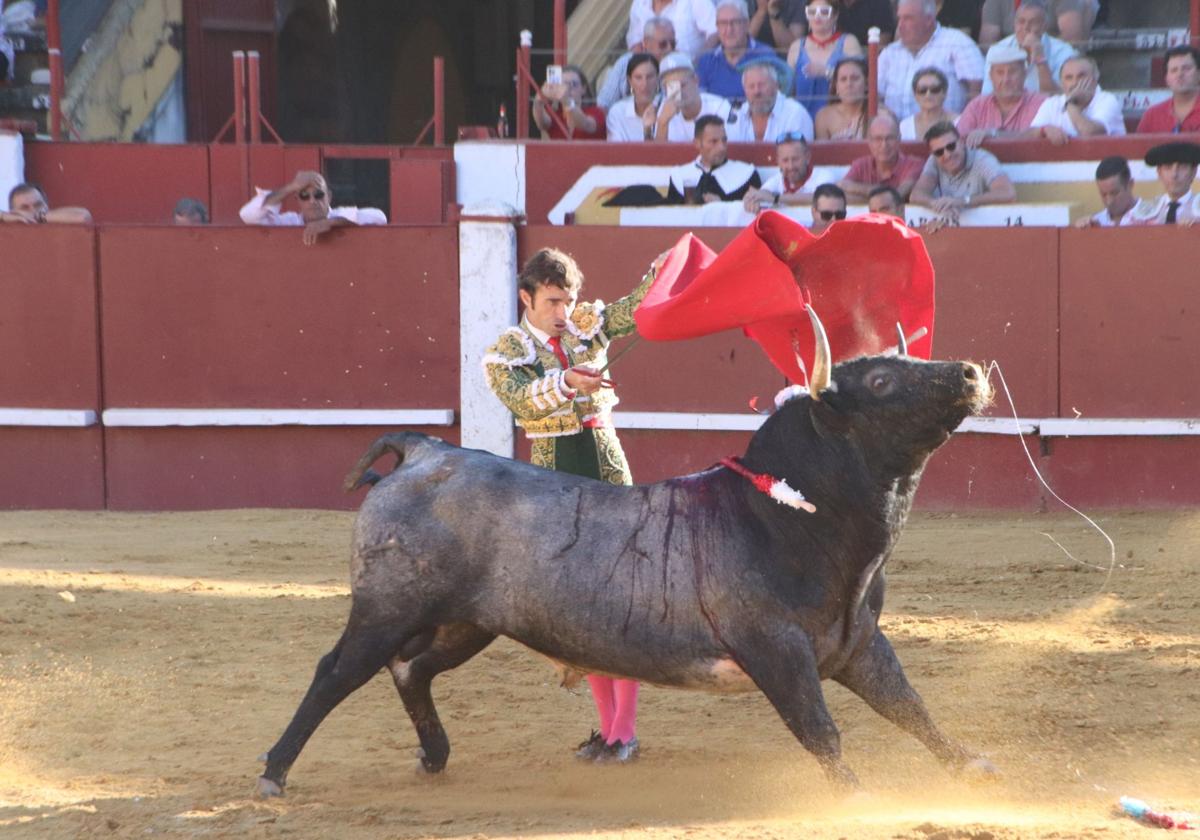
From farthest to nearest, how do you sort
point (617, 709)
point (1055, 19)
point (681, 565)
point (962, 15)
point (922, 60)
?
point (962, 15)
point (1055, 19)
point (922, 60)
point (617, 709)
point (681, 565)

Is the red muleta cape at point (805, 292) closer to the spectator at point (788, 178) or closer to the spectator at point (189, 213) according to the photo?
the spectator at point (788, 178)

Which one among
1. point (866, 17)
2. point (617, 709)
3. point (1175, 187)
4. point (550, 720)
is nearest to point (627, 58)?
point (866, 17)

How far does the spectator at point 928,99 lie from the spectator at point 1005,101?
17 centimetres

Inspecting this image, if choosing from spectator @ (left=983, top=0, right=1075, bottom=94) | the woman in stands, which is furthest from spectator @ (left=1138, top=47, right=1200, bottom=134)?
the woman in stands

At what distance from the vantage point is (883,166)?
8.20 m

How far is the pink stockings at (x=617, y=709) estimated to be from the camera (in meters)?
4.49

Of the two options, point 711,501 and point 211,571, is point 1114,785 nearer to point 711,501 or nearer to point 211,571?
point 711,501

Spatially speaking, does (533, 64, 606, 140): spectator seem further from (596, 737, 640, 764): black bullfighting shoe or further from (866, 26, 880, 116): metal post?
(596, 737, 640, 764): black bullfighting shoe

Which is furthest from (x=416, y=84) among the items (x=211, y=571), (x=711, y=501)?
(x=711, y=501)

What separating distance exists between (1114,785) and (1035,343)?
13.6ft

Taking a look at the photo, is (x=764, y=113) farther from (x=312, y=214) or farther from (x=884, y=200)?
(x=312, y=214)

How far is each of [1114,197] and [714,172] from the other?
1883 mm

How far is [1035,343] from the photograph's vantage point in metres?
8.01

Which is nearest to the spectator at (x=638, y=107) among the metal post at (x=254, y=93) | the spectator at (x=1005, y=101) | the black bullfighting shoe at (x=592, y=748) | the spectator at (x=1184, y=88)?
the spectator at (x=1005, y=101)
